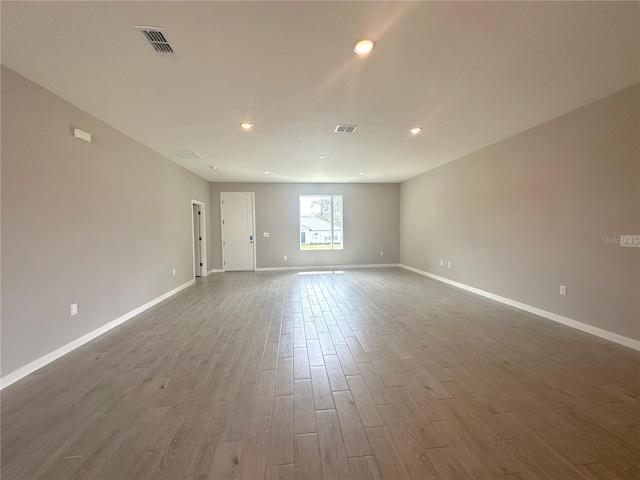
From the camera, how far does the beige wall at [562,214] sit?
2.78 m

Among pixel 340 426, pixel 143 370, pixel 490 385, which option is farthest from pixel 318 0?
pixel 143 370

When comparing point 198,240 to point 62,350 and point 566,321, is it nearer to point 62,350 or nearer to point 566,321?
point 62,350

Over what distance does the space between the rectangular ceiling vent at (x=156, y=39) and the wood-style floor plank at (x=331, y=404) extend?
267 cm

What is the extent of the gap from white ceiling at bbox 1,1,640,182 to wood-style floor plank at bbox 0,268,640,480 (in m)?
2.66

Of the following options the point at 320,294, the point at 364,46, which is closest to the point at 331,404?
the point at 364,46

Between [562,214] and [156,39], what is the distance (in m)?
4.73

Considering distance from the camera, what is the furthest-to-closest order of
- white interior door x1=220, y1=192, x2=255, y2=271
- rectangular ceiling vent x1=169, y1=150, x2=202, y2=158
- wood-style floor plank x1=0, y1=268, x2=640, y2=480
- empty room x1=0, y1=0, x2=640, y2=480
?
white interior door x1=220, y1=192, x2=255, y2=271 < rectangular ceiling vent x1=169, y1=150, x2=202, y2=158 < empty room x1=0, y1=0, x2=640, y2=480 < wood-style floor plank x1=0, y1=268, x2=640, y2=480

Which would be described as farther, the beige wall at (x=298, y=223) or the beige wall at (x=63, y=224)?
the beige wall at (x=298, y=223)

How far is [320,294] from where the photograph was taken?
511 cm

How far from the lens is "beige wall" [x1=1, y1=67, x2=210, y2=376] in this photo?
7.38 ft

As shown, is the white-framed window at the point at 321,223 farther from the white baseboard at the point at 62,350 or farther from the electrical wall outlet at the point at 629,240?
the electrical wall outlet at the point at 629,240

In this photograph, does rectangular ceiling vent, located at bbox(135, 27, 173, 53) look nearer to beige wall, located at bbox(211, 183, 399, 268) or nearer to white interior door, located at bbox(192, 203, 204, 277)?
white interior door, located at bbox(192, 203, 204, 277)

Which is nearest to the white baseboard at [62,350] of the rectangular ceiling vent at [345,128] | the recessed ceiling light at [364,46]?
the recessed ceiling light at [364,46]

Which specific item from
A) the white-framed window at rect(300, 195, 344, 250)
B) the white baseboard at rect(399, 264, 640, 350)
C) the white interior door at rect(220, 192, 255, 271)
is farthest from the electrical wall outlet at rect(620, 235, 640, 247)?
the white interior door at rect(220, 192, 255, 271)
